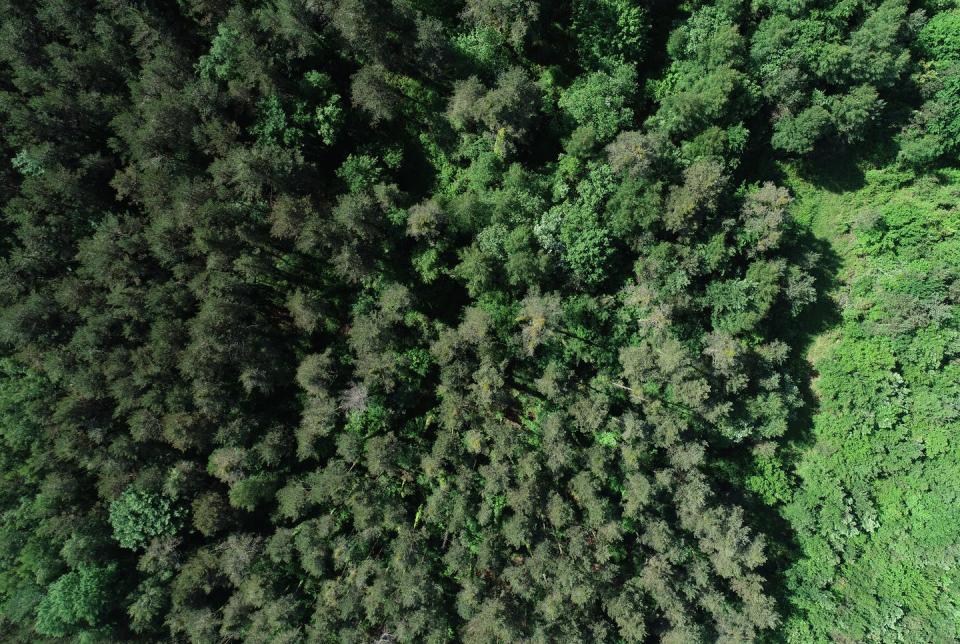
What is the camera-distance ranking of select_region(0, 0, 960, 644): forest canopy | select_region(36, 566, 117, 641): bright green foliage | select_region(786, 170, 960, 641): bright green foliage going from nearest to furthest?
1. select_region(36, 566, 117, 641): bright green foliage
2. select_region(0, 0, 960, 644): forest canopy
3. select_region(786, 170, 960, 641): bright green foliage

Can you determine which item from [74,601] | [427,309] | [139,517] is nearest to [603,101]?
[427,309]

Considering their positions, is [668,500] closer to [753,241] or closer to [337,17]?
[753,241]

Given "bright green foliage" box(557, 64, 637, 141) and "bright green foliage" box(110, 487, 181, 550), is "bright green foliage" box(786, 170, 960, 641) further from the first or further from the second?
"bright green foliage" box(110, 487, 181, 550)

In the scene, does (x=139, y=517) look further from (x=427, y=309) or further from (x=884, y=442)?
(x=884, y=442)

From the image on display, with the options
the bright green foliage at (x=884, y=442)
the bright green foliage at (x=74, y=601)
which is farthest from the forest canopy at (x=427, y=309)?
the bright green foliage at (x=884, y=442)

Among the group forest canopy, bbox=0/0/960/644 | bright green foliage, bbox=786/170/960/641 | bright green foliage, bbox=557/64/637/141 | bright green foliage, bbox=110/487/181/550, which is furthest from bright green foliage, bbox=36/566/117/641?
bright green foliage, bbox=786/170/960/641

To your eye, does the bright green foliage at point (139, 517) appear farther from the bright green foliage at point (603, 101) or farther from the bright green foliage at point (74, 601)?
the bright green foliage at point (603, 101)
